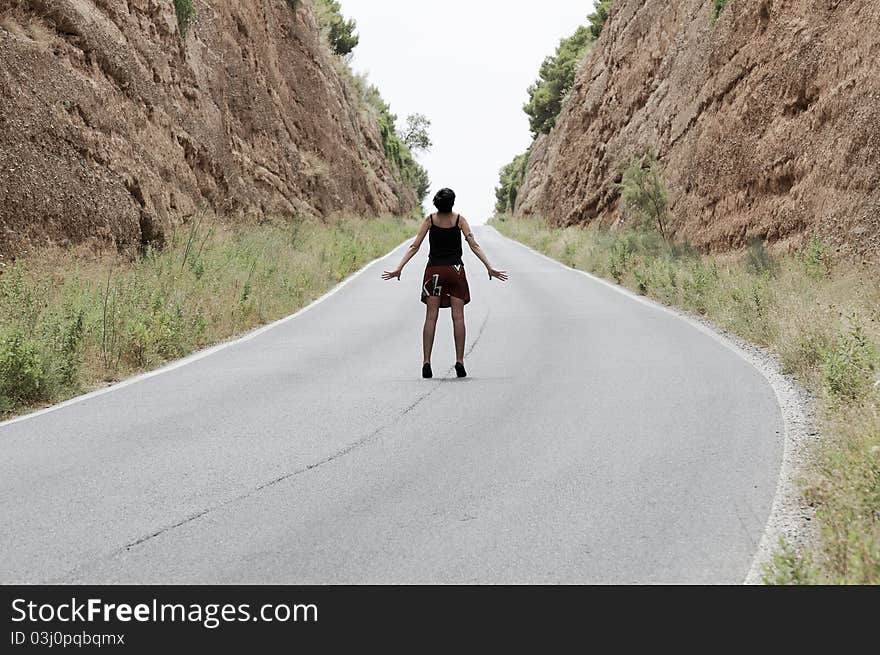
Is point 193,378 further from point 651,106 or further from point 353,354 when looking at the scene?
point 651,106

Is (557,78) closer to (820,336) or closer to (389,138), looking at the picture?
(389,138)

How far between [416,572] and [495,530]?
2.73ft

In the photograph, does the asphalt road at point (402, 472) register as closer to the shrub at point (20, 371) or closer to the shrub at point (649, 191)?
the shrub at point (20, 371)

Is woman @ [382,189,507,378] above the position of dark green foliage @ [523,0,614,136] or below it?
below

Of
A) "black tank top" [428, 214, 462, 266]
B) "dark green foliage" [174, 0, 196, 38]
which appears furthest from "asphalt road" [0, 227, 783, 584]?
"dark green foliage" [174, 0, 196, 38]

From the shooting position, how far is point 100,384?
11.1m

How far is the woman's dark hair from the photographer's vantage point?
1062 centimetres

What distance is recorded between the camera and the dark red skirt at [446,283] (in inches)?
433

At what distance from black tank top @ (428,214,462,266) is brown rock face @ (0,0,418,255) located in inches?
329

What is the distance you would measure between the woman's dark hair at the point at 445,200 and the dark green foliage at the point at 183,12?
20.9m

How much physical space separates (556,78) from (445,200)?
2844 inches

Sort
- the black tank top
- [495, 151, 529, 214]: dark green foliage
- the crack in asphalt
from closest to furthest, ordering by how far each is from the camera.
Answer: the crack in asphalt, the black tank top, [495, 151, 529, 214]: dark green foliage

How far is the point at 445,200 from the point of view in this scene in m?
10.7

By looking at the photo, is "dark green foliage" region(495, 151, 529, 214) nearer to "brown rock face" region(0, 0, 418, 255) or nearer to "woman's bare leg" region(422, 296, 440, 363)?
"brown rock face" region(0, 0, 418, 255)
